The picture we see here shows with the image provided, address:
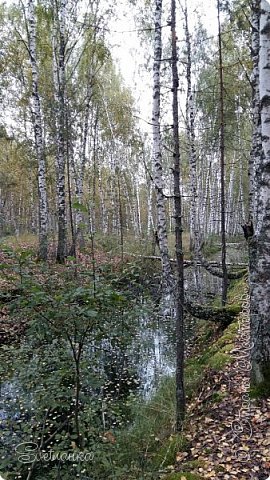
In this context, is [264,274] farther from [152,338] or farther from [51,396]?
[152,338]

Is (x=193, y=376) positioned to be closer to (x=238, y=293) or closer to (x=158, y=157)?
(x=238, y=293)

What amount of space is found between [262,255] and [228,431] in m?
1.66

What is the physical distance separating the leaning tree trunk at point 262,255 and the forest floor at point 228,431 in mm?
350

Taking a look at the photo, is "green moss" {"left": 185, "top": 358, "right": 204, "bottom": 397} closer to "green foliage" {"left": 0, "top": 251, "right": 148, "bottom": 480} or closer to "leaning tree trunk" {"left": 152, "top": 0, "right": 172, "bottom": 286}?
"green foliage" {"left": 0, "top": 251, "right": 148, "bottom": 480}

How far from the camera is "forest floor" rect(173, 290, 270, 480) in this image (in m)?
2.79

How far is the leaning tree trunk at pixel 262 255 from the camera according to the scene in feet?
11.1

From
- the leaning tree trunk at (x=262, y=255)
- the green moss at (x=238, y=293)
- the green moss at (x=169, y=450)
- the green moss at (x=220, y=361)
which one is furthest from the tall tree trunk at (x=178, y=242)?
the green moss at (x=238, y=293)

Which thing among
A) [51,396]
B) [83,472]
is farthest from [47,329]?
[83,472]

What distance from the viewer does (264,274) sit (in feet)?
11.6

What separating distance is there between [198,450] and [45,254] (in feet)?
28.3

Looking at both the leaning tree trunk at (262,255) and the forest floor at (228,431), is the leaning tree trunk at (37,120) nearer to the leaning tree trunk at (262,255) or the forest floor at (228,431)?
the forest floor at (228,431)

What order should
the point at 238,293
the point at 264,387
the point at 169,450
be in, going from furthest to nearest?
the point at 238,293, the point at 264,387, the point at 169,450

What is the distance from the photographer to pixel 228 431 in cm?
329

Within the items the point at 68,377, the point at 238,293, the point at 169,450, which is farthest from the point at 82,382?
the point at 238,293
